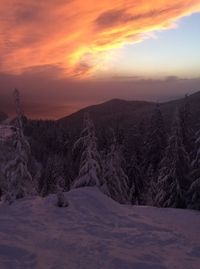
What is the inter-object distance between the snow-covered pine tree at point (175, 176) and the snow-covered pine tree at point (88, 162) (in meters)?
6.57

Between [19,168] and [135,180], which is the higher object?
[19,168]

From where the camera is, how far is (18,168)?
32094 mm

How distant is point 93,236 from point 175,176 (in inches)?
881

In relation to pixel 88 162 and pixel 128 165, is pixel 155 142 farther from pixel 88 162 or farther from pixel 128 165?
pixel 88 162

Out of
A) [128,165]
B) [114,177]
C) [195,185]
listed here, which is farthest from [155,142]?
[195,185]

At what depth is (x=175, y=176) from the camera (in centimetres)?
3612

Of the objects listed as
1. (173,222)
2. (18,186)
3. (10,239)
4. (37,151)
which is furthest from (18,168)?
(37,151)

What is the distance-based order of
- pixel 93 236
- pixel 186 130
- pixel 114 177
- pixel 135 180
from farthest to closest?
pixel 135 180, pixel 186 130, pixel 114 177, pixel 93 236

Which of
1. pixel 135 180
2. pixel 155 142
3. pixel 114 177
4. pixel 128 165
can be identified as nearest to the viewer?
pixel 114 177

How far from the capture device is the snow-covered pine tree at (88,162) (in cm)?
3142

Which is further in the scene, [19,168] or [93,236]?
[19,168]

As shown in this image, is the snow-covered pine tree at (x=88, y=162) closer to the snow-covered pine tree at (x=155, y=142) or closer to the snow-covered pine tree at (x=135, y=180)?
the snow-covered pine tree at (x=135, y=180)

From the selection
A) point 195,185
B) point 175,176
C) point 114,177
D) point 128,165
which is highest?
point 195,185

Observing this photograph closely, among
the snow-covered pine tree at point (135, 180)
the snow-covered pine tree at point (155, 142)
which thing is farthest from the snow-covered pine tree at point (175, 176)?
the snow-covered pine tree at point (155, 142)
